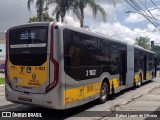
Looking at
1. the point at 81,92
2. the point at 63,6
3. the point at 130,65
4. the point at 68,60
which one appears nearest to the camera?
the point at 68,60

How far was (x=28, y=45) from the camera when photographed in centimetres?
1031

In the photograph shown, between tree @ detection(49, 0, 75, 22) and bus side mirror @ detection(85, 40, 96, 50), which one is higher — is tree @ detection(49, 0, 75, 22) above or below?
above

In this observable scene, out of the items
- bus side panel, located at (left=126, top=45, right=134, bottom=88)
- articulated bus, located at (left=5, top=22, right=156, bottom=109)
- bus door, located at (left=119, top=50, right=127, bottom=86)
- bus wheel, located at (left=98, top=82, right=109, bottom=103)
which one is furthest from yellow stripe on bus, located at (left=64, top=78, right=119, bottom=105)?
bus side panel, located at (left=126, top=45, right=134, bottom=88)

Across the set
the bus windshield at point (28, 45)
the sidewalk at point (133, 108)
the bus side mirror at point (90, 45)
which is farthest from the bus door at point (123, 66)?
the bus windshield at point (28, 45)

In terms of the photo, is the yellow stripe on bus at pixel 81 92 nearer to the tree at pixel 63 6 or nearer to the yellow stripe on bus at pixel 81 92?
the yellow stripe on bus at pixel 81 92

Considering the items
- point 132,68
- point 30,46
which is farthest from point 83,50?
point 132,68

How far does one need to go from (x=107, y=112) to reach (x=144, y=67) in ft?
44.1

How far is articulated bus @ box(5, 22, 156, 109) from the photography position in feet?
31.8

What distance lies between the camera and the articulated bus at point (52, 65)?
9.68 m

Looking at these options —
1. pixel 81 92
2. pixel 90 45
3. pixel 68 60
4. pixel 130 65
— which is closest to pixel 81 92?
pixel 81 92

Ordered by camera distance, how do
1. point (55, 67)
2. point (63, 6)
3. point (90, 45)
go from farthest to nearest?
point (63, 6), point (90, 45), point (55, 67)

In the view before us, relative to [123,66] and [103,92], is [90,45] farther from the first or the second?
[123,66]

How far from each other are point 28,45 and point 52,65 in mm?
1250

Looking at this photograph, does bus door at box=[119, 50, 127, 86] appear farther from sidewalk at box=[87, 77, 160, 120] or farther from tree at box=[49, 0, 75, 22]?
tree at box=[49, 0, 75, 22]
